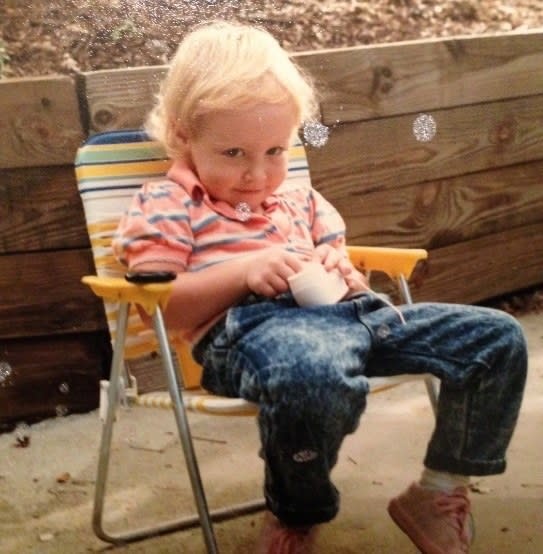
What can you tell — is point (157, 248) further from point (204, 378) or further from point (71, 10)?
point (71, 10)

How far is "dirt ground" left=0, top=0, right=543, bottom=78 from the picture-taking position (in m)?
1.82

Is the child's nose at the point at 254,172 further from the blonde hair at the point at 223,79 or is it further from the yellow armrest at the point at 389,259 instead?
the yellow armrest at the point at 389,259

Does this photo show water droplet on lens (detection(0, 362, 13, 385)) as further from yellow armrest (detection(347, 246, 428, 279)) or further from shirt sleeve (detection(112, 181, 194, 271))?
yellow armrest (detection(347, 246, 428, 279))

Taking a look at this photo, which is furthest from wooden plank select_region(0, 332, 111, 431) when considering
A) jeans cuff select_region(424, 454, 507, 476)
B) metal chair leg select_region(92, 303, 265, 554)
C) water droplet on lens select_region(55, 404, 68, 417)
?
jeans cuff select_region(424, 454, 507, 476)

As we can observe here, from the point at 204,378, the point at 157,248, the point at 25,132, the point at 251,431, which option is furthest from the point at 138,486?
the point at 25,132

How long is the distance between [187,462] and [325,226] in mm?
488

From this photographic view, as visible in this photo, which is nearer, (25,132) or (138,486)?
(138,486)

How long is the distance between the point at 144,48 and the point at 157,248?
74 cm

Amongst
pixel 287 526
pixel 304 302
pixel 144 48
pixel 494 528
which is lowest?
pixel 494 528

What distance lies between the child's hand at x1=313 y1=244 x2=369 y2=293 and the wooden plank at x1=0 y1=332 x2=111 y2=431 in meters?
0.76

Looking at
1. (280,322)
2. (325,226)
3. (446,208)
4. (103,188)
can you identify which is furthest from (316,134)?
(280,322)

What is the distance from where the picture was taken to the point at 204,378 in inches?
53.1

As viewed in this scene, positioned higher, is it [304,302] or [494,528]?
[304,302]

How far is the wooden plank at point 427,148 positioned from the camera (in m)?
2.11
